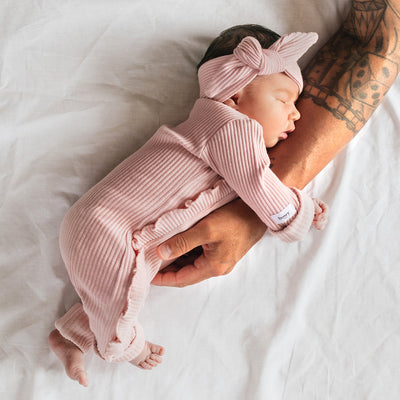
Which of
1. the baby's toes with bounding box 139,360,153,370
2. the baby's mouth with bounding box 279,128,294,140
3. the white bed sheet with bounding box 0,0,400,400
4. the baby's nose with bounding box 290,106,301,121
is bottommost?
the baby's toes with bounding box 139,360,153,370

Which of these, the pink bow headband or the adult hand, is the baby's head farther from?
the adult hand

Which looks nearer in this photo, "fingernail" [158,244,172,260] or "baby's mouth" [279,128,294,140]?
"fingernail" [158,244,172,260]

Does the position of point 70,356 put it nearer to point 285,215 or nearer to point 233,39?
point 285,215

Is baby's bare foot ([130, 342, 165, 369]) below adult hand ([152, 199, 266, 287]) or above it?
below

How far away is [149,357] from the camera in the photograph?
1.03 metres

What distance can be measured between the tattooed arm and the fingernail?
0.31ft

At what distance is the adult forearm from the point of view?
110 cm

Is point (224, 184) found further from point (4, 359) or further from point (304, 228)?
point (4, 359)

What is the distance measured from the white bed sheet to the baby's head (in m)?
0.14

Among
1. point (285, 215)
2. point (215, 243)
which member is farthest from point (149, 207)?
point (285, 215)

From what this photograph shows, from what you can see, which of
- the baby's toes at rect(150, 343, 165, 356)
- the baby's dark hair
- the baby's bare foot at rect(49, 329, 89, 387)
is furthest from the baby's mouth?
the baby's bare foot at rect(49, 329, 89, 387)

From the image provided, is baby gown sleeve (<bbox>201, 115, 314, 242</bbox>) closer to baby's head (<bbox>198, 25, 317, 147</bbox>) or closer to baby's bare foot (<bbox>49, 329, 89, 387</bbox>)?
baby's head (<bbox>198, 25, 317, 147</bbox>)

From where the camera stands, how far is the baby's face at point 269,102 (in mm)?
1003

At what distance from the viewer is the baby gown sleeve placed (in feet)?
3.09
